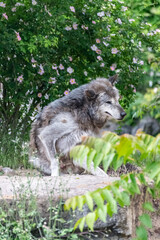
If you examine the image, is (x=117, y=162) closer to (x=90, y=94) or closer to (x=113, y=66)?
(x=90, y=94)

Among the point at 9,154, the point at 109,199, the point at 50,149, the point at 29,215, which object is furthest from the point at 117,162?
the point at 9,154

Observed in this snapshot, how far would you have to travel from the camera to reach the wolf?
6809 millimetres

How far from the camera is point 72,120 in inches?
272

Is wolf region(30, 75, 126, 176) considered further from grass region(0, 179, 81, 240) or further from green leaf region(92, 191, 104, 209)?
green leaf region(92, 191, 104, 209)

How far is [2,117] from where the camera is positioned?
9.16 meters

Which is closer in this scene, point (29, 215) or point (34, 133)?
point (29, 215)

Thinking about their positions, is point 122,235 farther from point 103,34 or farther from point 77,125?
point 103,34

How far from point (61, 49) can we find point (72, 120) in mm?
2506

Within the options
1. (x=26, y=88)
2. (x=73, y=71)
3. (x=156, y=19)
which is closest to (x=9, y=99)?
(x=26, y=88)

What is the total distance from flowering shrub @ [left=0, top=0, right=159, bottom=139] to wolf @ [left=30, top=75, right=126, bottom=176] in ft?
4.25

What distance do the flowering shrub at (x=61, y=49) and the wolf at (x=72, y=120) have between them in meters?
1.30

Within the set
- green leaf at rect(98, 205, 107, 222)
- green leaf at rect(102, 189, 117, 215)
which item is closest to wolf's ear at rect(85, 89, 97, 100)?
green leaf at rect(102, 189, 117, 215)

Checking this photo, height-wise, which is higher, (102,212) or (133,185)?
(133,185)

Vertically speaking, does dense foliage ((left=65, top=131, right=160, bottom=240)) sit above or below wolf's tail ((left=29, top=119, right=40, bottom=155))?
below
